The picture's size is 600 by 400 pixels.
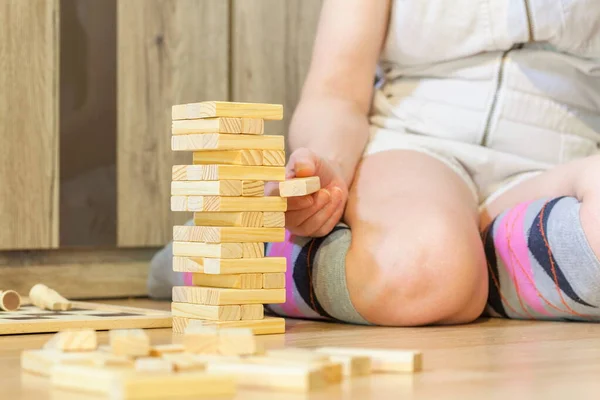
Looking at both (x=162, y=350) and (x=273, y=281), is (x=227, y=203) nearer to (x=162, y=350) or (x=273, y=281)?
(x=273, y=281)

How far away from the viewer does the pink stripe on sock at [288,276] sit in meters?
1.45

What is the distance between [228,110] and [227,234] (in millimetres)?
150

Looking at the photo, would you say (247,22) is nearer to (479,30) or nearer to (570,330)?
(479,30)

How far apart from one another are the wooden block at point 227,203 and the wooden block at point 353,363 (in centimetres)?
37

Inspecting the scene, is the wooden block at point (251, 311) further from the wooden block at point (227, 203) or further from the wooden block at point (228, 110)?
the wooden block at point (228, 110)


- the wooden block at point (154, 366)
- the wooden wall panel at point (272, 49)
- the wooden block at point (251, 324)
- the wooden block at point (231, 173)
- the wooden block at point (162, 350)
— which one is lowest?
the wooden block at point (251, 324)

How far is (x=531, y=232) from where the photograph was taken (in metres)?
1.39

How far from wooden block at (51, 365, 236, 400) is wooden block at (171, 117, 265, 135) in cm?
46

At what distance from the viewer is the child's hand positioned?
1.28 meters

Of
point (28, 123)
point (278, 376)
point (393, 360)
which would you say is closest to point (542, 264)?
point (393, 360)

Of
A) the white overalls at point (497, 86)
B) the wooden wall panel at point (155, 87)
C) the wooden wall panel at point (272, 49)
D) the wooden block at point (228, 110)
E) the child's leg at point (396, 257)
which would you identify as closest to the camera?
the wooden block at point (228, 110)

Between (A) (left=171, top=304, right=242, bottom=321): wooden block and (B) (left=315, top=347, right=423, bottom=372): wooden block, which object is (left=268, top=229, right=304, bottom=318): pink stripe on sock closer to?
(A) (left=171, top=304, right=242, bottom=321): wooden block

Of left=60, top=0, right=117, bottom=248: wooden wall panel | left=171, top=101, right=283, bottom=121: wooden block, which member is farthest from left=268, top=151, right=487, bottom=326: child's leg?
left=60, top=0, right=117, bottom=248: wooden wall panel

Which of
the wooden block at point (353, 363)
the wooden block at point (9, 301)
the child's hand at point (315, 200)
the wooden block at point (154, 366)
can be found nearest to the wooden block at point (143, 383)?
the wooden block at point (154, 366)
